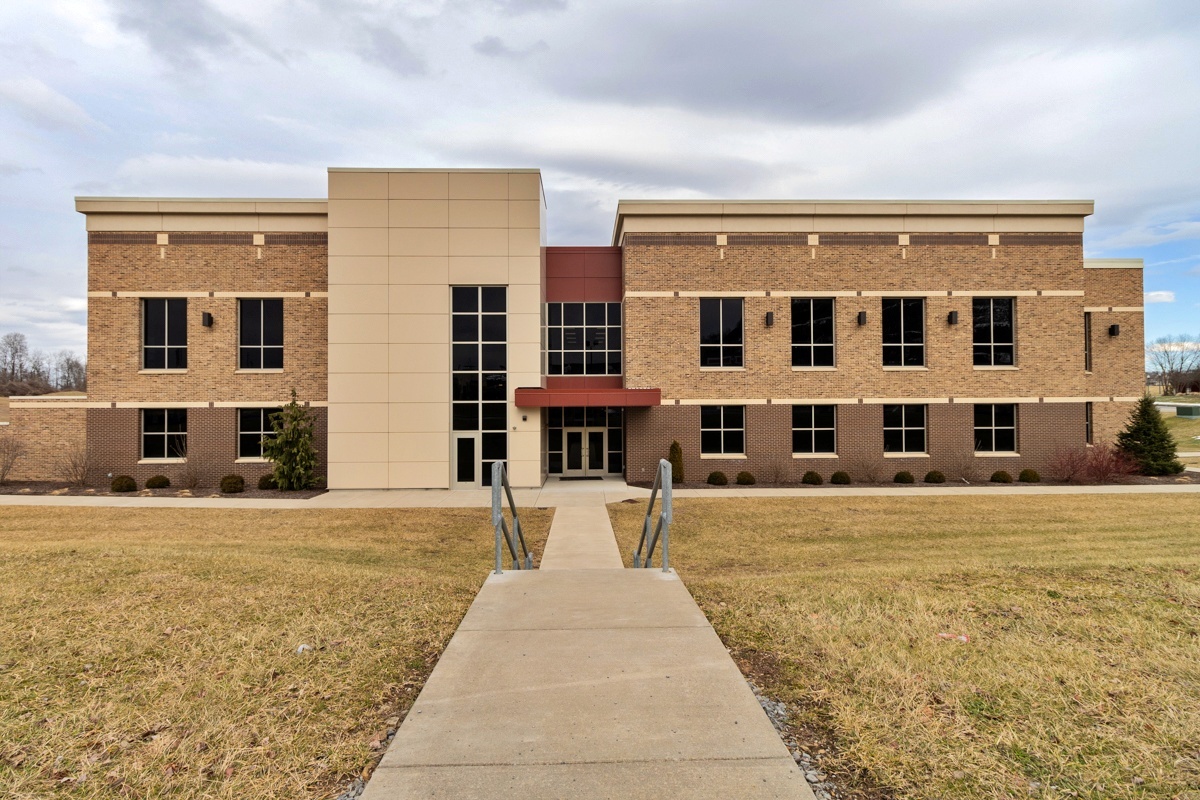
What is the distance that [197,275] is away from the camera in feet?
72.9

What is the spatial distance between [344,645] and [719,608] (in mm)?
3700

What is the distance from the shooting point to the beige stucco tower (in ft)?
69.2

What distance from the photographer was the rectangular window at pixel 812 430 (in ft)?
74.4

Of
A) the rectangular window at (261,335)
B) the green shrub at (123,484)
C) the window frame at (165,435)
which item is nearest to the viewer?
the green shrub at (123,484)

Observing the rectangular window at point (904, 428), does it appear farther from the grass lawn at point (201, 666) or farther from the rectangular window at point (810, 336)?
the grass lawn at point (201, 666)

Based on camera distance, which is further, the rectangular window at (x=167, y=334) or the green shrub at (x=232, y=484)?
the rectangular window at (x=167, y=334)

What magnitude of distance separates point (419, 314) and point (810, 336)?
46.1ft

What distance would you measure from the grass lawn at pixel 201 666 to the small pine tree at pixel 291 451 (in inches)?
439

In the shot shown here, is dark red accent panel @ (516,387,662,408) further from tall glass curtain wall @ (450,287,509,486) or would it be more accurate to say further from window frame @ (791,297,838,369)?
window frame @ (791,297,838,369)

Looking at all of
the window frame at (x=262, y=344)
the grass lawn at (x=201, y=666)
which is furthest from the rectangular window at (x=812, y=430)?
the window frame at (x=262, y=344)

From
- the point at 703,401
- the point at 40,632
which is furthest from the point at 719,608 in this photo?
the point at 703,401

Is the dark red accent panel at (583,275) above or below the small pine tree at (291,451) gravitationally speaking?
above

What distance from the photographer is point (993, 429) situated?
75.3 ft

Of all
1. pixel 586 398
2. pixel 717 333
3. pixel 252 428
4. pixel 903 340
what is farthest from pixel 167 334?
pixel 903 340
